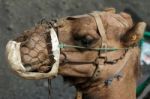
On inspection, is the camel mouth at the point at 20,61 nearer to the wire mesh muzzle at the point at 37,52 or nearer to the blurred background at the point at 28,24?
the wire mesh muzzle at the point at 37,52

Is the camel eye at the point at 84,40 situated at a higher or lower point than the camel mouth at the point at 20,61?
higher

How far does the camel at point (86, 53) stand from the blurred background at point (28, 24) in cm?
277

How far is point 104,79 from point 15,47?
701 mm

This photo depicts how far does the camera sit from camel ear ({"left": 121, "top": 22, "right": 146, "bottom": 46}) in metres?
4.76

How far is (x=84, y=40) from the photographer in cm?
473

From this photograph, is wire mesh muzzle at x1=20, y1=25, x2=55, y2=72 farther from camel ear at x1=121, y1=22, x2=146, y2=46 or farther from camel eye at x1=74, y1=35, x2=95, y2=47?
camel ear at x1=121, y1=22, x2=146, y2=46

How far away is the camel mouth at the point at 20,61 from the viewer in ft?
14.9

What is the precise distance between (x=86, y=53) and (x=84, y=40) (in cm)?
10

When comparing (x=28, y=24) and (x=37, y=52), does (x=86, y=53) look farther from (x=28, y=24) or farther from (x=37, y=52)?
(x=28, y=24)

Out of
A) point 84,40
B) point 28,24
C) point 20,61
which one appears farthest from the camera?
point 28,24

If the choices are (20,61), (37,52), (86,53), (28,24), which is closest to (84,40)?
(86,53)

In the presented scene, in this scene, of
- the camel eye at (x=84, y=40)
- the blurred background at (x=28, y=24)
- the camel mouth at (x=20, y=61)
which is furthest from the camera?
the blurred background at (x=28, y=24)

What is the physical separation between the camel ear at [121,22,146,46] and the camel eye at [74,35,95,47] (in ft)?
0.84

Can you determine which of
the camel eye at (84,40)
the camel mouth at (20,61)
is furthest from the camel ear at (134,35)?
the camel mouth at (20,61)
